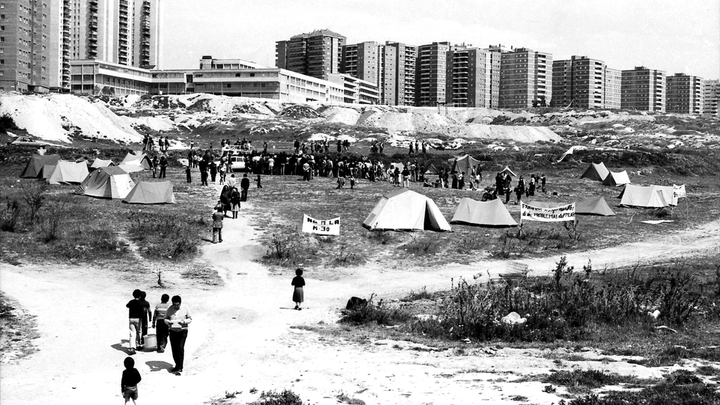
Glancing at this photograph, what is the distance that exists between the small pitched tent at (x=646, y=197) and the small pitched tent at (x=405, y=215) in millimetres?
16171

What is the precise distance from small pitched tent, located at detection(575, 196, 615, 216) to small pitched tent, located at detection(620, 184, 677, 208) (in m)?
4.56

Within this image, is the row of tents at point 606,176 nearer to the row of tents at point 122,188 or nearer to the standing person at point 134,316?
the row of tents at point 122,188

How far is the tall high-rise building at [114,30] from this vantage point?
15812 cm

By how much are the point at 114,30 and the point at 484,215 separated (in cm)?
15408

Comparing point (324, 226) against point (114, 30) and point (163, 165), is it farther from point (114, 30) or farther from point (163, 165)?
point (114, 30)

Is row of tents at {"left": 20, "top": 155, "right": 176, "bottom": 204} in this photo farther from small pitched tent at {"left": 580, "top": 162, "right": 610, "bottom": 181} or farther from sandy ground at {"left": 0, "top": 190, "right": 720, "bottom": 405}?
small pitched tent at {"left": 580, "top": 162, "right": 610, "bottom": 181}

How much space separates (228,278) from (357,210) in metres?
12.3

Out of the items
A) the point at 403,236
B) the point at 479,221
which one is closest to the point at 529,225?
the point at 479,221

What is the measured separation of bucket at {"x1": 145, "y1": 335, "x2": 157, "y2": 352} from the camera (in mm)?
15414

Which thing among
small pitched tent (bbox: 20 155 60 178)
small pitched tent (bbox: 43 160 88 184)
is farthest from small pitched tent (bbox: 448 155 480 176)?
small pitched tent (bbox: 20 155 60 178)

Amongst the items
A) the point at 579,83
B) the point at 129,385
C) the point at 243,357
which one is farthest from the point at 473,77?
the point at 129,385

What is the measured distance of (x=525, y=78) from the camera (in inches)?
7402

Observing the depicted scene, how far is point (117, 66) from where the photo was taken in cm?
15262

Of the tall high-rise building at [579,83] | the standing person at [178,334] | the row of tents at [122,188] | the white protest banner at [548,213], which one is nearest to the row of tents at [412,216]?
the white protest banner at [548,213]
